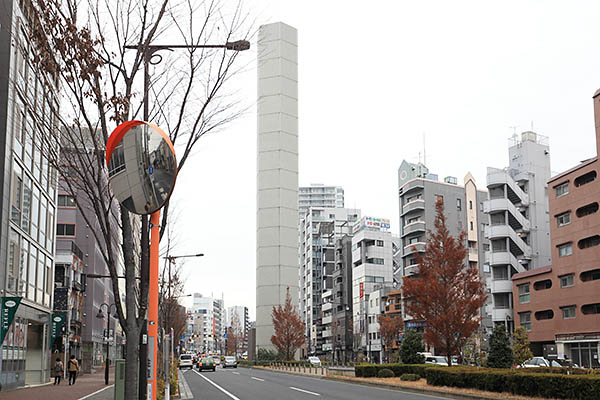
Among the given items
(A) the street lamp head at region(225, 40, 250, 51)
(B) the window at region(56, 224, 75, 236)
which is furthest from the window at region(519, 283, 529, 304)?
(A) the street lamp head at region(225, 40, 250, 51)

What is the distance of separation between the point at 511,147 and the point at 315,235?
60.2 m

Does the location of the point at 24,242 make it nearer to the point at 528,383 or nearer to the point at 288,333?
the point at 528,383

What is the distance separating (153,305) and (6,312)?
24.1 metres

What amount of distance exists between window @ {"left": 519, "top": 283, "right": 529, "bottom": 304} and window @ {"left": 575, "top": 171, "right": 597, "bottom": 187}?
42.9ft

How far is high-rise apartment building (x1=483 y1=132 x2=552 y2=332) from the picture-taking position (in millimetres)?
72500

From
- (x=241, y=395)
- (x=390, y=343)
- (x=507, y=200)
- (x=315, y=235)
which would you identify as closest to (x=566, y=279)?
(x=507, y=200)

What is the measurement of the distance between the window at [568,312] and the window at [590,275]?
9.42ft

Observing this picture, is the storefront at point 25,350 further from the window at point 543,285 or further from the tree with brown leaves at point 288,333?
the window at point 543,285

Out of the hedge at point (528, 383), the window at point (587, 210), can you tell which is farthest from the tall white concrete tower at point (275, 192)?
the hedge at point (528, 383)

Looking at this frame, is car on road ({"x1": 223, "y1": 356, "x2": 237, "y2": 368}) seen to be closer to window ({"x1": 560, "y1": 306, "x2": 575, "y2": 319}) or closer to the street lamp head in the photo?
window ({"x1": 560, "y1": 306, "x2": 575, "y2": 319})

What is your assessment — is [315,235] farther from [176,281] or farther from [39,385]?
[39,385]

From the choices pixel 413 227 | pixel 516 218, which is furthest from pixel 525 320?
pixel 413 227

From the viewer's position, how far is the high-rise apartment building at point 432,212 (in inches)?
3546

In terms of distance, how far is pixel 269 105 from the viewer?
91.2 meters
